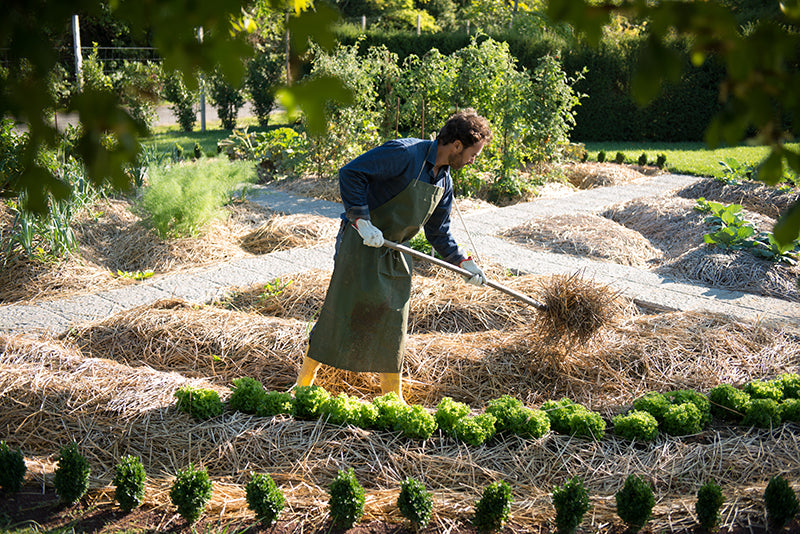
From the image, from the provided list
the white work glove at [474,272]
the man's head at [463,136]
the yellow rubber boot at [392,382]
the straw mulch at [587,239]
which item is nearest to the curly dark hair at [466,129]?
the man's head at [463,136]

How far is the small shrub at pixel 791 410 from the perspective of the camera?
10.1ft

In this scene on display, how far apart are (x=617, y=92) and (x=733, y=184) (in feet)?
26.9

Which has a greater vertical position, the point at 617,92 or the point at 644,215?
the point at 617,92

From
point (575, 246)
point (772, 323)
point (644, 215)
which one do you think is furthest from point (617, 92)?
point (772, 323)

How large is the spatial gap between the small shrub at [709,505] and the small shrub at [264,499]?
1.43 m

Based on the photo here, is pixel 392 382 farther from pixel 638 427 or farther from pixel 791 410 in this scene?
pixel 791 410

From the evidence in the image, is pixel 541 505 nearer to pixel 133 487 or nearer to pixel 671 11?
pixel 133 487

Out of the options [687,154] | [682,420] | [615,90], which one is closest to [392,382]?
[682,420]

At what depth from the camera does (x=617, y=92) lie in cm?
1617

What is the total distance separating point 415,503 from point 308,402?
0.82m

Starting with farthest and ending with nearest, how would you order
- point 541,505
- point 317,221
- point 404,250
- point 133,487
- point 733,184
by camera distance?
point 733,184 < point 317,221 < point 404,250 < point 541,505 < point 133,487

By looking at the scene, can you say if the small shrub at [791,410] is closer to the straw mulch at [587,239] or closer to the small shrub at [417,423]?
the small shrub at [417,423]

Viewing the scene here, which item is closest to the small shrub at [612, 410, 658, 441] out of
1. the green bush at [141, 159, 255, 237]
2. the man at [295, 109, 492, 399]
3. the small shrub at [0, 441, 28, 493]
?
the man at [295, 109, 492, 399]

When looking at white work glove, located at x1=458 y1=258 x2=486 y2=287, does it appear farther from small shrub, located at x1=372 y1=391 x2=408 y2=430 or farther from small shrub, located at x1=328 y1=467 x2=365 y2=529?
small shrub, located at x1=328 y1=467 x2=365 y2=529
